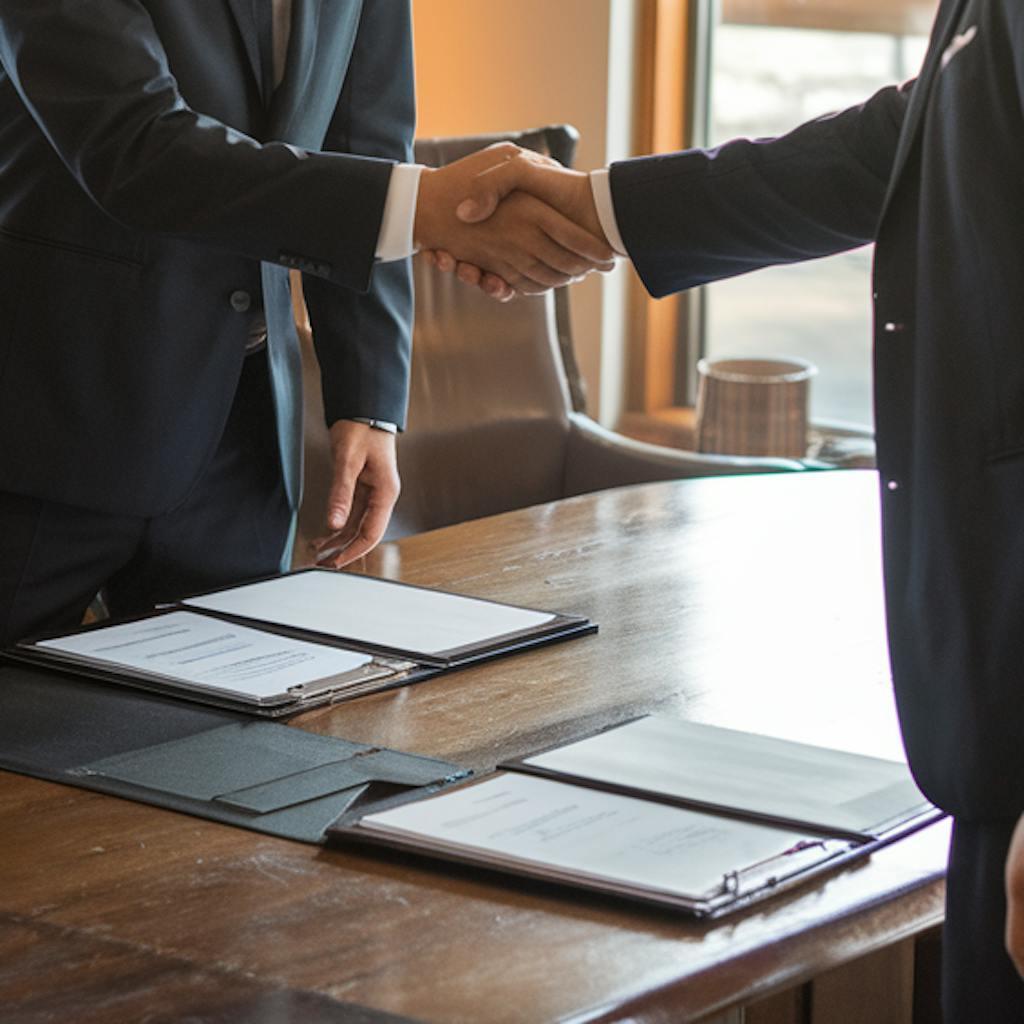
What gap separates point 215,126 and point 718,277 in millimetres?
529

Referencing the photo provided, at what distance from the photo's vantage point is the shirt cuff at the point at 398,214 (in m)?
1.78

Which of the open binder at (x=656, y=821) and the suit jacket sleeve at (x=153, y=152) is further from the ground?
the suit jacket sleeve at (x=153, y=152)

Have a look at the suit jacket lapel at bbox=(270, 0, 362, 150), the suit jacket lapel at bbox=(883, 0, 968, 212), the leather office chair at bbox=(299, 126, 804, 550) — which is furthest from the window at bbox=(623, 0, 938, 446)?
the suit jacket lapel at bbox=(883, 0, 968, 212)

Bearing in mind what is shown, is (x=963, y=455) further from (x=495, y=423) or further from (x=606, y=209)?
(x=495, y=423)

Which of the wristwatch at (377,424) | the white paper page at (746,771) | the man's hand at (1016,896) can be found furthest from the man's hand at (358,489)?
the man's hand at (1016,896)

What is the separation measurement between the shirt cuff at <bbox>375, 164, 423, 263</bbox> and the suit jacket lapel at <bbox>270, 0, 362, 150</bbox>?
15cm

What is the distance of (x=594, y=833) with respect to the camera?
1171mm

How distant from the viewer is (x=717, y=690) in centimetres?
156

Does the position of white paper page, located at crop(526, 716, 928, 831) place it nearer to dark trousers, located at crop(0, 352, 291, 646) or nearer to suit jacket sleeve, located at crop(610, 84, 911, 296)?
suit jacket sleeve, located at crop(610, 84, 911, 296)

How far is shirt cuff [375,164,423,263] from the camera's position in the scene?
1.78 m

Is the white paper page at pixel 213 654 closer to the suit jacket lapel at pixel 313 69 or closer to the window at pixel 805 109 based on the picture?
the suit jacket lapel at pixel 313 69

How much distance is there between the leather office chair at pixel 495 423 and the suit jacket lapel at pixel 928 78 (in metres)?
1.86

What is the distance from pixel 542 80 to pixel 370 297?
9.20ft

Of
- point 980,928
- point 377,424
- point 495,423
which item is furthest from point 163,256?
point 495,423
